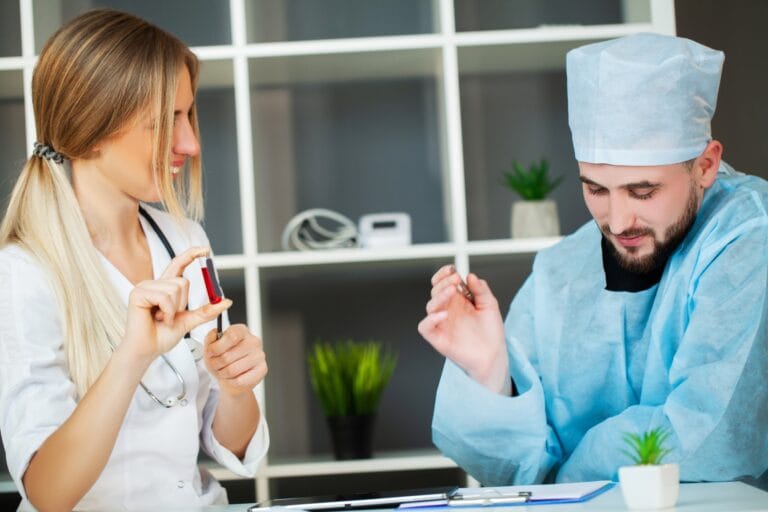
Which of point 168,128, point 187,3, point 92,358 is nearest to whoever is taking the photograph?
point 92,358

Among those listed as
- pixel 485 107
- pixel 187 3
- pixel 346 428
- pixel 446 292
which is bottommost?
pixel 346 428

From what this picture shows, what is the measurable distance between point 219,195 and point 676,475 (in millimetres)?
2197

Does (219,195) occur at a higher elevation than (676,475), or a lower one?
higher

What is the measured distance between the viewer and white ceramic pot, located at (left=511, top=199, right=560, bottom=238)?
2.84 m

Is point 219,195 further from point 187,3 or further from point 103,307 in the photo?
point 103,307

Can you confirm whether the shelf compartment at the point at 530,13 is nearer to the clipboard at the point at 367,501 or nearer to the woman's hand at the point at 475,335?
the woman's hand at the point at 475,335

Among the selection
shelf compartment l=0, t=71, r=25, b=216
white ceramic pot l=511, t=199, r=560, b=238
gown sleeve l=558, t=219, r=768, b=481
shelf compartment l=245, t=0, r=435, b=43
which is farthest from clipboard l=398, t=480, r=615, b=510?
shelf compartment l=0, t=71, r=25, b=216

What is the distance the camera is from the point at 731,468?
1.65 metres

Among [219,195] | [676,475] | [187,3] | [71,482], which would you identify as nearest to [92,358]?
[71,482]

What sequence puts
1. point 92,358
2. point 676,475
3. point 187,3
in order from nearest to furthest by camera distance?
point 676,475 < point 92,358 < point 187,3

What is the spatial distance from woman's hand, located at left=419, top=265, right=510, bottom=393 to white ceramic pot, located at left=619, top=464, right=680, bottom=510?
1.53ft

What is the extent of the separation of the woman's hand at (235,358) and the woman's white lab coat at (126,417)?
8 cm

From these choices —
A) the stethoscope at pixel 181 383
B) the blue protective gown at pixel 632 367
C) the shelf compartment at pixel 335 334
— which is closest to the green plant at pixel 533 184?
the shelf compartment at pixel 335 334

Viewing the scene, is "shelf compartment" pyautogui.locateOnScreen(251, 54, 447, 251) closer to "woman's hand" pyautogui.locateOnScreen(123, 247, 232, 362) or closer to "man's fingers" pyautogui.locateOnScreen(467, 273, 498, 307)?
A: "man's fingers" pyautogui.locateOnScreen(467, 273, 498, 307)
